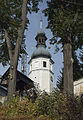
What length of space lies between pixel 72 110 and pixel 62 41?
26.1 ft

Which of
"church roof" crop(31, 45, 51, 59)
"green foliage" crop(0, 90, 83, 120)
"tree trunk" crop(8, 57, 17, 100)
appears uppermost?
"church roof" crop(31, 45, 51, 59)

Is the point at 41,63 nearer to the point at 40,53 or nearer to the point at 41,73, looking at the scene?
the point at 40,53

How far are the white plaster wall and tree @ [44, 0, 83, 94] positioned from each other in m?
34.1

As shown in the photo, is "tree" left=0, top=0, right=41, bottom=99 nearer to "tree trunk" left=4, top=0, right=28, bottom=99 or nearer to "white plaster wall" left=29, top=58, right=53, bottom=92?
"tree trunk" left=4, top=0, right=28, bottom=99

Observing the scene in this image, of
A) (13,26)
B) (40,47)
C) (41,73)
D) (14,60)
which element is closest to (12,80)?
(14,60)

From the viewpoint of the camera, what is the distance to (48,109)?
7.73 m

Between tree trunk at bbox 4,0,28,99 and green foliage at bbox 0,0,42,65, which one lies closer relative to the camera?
tree trunk at bbox 4,0,28,99

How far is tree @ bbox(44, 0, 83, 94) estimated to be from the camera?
12.4 m

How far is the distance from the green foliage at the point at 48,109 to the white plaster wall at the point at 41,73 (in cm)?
3957

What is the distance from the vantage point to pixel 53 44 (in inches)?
575

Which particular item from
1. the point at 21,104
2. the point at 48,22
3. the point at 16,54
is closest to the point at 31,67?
the point at 48,22

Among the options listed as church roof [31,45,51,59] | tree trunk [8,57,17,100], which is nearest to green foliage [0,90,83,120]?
tree trunk [8,57,17,100]

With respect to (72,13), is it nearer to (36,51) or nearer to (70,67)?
(70,67)

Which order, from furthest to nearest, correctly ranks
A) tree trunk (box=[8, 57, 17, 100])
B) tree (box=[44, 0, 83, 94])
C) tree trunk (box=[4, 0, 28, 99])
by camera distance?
tree (box=[44, 0, 83, 94]) → tree trunk (box=[4, 0, 28, 99]) → tree trunk (box=[8, 57, 17, 100])
